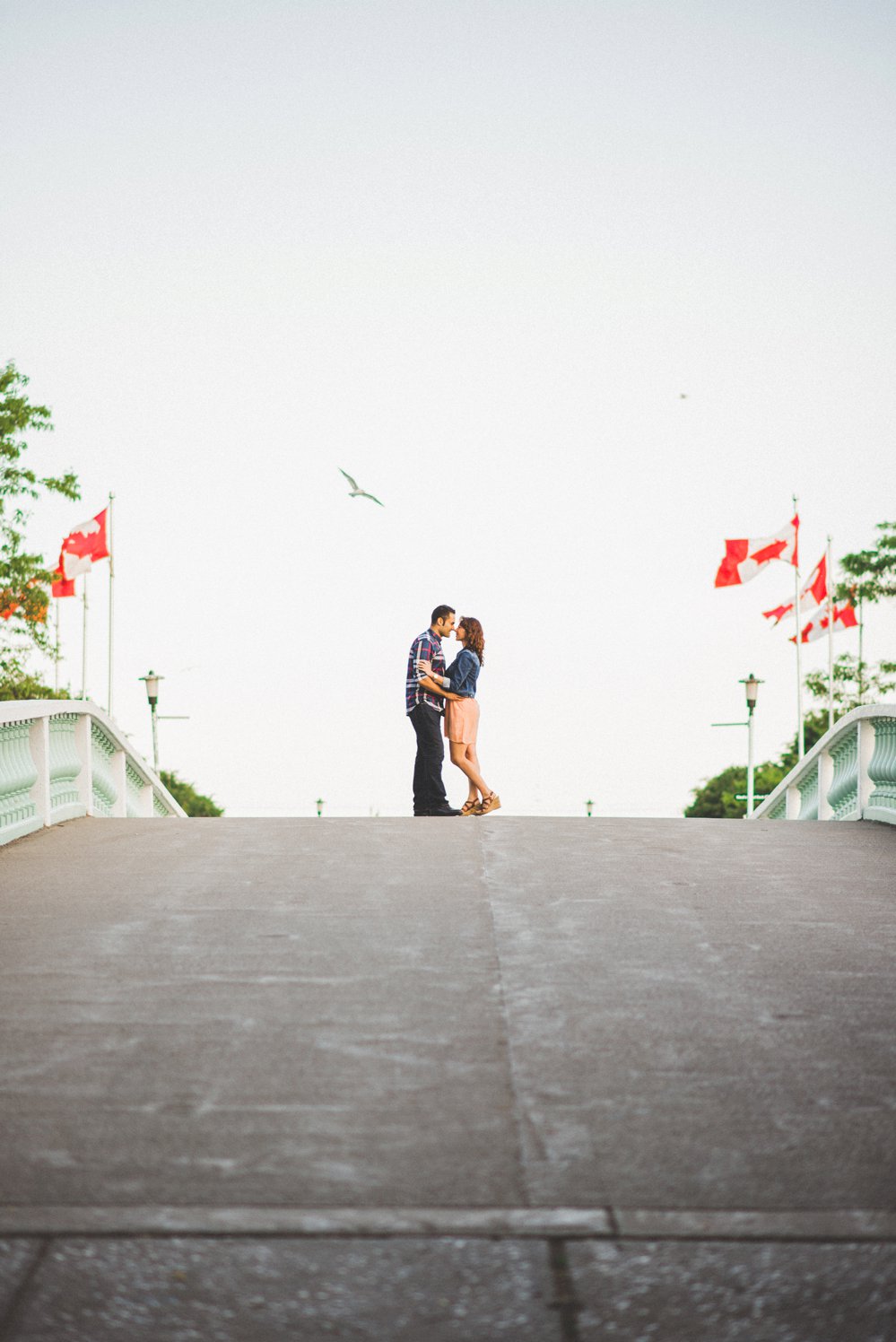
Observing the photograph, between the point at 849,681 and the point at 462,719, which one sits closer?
the point at 462,719

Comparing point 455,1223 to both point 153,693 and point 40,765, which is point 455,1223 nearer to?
point 40,765

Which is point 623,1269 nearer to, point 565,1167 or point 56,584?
point 565,1167

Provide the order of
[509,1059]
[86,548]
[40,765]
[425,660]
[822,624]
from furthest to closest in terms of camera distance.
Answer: [822,624] → [86,548] → [425,660] → [40,765] → [509,1059]

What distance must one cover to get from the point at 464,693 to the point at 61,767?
492 cm

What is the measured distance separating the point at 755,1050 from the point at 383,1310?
2.08m

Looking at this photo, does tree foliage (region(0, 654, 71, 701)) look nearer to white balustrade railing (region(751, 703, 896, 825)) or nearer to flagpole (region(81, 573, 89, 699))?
flagpole (region(81, 573, 89, 699))

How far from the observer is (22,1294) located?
2.90 m

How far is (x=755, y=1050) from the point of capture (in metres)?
4.59

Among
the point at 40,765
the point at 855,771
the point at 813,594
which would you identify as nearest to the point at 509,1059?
the point at 40,765

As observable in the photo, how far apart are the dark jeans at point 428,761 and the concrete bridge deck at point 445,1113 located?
24.4ft

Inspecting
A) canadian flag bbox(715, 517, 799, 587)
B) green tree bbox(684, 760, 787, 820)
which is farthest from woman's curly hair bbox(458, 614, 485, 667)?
green tree bbox(684, 760, 787, 820)

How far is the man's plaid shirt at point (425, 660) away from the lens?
48.0 ft

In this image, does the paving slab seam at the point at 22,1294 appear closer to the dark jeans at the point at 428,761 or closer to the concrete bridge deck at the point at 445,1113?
the concrete bridge deck at the point at 445,1113


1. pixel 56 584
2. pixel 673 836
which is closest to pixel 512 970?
pixel 673 836
